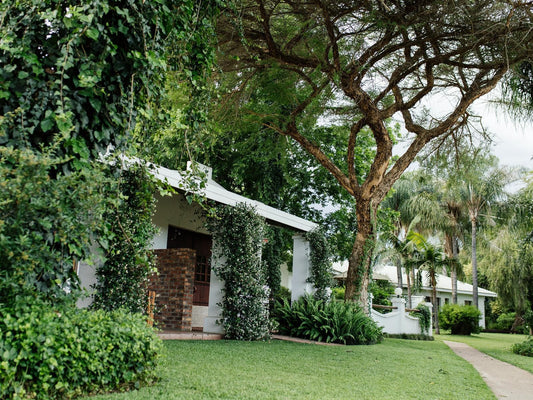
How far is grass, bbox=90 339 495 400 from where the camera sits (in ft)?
15.0

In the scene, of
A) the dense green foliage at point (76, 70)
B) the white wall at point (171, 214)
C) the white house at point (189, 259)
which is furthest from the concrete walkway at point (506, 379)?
the white wall at point (171, 214)

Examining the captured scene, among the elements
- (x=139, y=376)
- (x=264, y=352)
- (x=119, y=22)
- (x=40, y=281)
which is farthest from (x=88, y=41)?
(x=264, y=352)

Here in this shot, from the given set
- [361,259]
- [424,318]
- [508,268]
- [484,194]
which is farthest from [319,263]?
[508,268]

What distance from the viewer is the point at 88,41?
4332 millimetres

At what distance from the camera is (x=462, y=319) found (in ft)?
78.1

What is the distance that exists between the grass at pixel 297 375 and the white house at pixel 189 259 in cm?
215

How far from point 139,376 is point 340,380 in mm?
2665

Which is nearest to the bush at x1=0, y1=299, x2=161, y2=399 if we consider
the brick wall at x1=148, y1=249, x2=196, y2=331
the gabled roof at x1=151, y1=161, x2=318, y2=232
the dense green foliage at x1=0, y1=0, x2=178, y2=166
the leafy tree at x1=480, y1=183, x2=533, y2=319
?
the dense green foliage at x1=0, y1=0, x2=178, y2=166

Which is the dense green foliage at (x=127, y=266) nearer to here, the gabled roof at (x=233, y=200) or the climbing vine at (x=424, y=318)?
the gabled roof at (x=233, y=200)

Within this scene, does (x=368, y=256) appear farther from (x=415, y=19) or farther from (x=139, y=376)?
(x=139, y=376)

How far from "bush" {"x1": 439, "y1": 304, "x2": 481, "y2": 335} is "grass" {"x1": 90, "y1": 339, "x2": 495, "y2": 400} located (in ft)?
53.8

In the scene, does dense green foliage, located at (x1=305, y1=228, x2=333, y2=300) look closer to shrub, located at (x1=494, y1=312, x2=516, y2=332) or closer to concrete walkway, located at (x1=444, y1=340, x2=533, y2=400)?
concrete walkway, located at (x1=444, y1=340, x2=533, y2=400)

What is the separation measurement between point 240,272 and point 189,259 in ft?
5.71

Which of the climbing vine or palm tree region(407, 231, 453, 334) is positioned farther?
palm tree region(407, 231, 453, 334)
